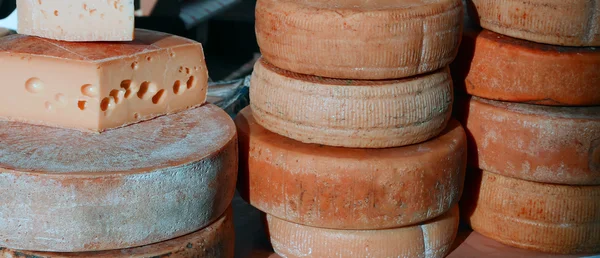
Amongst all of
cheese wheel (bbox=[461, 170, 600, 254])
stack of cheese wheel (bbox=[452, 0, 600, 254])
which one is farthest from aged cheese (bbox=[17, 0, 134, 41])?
cheese wheel (bbox=[461, 170, 600, 254])

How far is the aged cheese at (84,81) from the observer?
237 centimetres

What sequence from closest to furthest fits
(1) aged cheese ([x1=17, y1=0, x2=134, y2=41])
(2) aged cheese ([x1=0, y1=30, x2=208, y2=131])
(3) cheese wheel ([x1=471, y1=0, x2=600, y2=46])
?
(2) aged cheese ([x1=0, y1=30, x2=208, y2=131]) < (1) aged cheese ([x1=17, y1=0, x2=134, y2=41]) < (3) cheese wheel ([x1=471, y1=0, x2=600, y2=46])

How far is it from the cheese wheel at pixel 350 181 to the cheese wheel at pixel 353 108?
0.05 m

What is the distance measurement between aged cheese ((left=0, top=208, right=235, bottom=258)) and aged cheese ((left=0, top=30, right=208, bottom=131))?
42cm

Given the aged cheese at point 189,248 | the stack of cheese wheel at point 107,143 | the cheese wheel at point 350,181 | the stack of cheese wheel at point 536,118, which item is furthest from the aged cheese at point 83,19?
the stack of cheese wheel at point 536,118

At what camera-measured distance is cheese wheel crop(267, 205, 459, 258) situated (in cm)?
255

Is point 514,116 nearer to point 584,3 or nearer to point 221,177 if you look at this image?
point 584,3

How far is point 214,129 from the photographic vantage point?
2.49 m

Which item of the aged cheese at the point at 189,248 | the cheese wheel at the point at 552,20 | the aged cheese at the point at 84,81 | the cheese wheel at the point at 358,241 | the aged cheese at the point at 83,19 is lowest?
the cheese wheel at the point at 358,241

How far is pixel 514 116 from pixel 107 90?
1.36 meters

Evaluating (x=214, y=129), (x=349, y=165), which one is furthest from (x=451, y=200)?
(x=214, y=129)

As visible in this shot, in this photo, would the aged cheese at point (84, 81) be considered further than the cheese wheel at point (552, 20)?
No

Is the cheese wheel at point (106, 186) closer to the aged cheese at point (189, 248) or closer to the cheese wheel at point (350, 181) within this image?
the aged cheese at point (189, 248)

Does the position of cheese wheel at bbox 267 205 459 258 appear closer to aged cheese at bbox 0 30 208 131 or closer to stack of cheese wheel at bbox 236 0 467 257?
stack of cheese wheel at bbox 236 0 467 257
